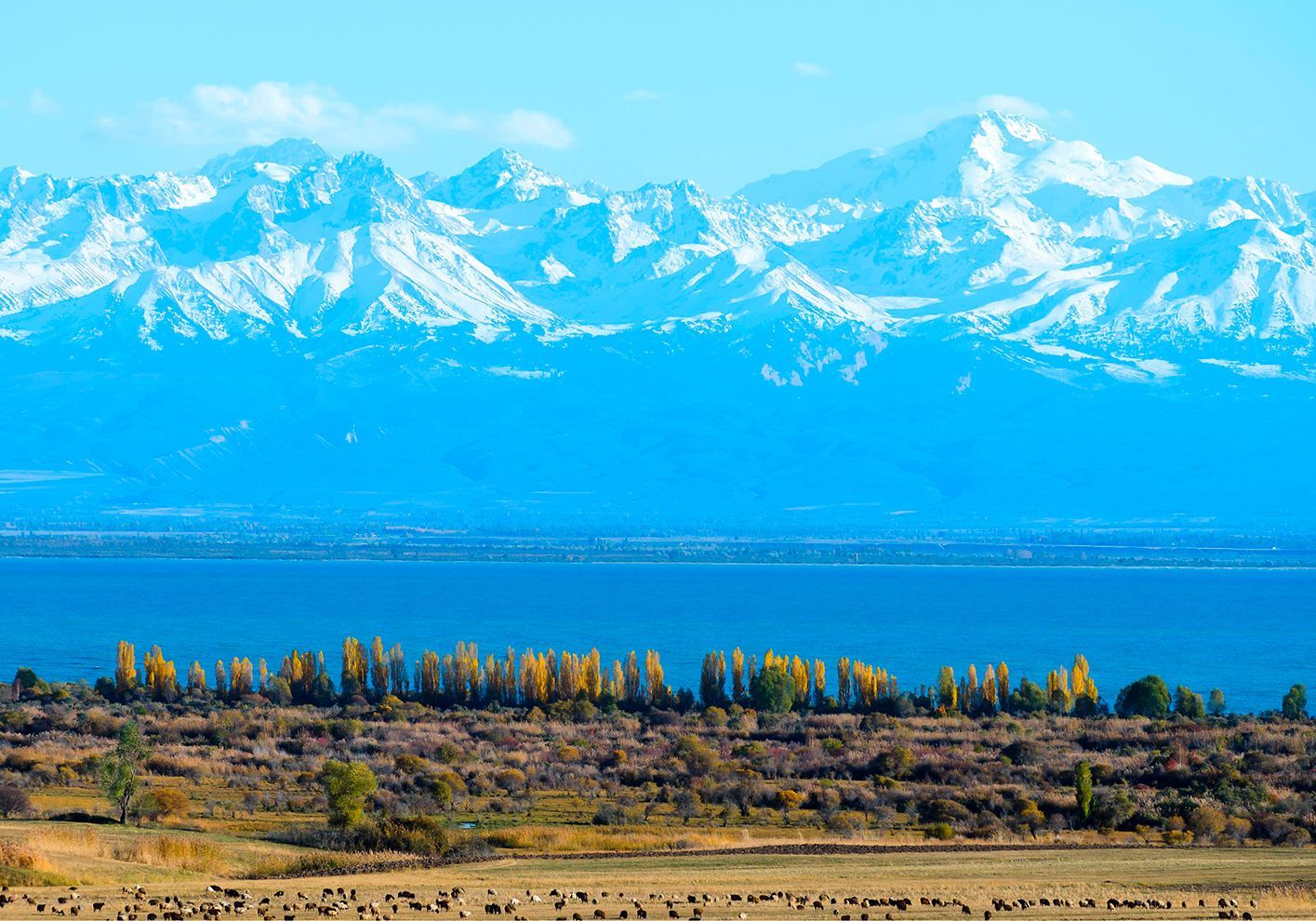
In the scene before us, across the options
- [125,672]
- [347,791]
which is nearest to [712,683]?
[125,672]

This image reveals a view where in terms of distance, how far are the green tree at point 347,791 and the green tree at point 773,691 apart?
4336 centimetres

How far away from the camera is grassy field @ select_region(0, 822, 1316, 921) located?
31734mm

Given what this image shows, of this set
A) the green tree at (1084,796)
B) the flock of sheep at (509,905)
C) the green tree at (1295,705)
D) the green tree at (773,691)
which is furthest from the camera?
the green tree at (773,691)

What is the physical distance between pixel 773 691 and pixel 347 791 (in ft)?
151

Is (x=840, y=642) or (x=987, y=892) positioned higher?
(x=840, y=642)

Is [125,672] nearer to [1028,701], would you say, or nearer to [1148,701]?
[1028,701]

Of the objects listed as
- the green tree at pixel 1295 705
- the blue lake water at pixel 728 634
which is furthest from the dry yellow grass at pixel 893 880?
the blue lake water at pixel 728 634

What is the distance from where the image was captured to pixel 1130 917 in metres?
30.6

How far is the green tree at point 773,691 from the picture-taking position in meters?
90.2

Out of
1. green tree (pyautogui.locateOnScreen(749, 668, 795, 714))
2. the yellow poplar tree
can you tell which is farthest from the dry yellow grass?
the yellow poplar tree

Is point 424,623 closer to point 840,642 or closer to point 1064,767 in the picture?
point 840,642

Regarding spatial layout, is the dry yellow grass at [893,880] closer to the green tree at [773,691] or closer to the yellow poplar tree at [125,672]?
the green tree at [773,691]

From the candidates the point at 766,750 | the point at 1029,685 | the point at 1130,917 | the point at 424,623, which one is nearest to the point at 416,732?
the point at 766,750

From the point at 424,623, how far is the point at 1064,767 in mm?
110823
